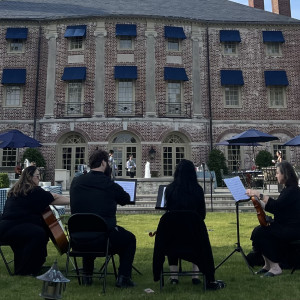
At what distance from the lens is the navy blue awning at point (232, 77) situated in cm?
2123

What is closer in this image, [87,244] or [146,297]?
[146,297]

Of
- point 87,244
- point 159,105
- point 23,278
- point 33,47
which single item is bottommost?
point 23,278

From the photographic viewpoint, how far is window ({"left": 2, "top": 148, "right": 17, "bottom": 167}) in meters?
20.7

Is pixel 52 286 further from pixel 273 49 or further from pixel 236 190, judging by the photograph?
pixel 273 49

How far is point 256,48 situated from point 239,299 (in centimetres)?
2105

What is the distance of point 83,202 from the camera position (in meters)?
4.38

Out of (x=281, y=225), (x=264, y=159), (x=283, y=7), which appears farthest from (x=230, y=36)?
(x=281, y=225)

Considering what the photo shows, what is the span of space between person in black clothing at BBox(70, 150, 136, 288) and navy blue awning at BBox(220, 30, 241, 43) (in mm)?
19605

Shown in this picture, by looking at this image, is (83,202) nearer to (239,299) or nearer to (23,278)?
(23,278)

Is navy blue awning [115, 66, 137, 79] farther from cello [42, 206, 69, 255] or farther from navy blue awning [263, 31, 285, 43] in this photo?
cello [42, 206, 69, 255]

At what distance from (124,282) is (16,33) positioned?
20.8m

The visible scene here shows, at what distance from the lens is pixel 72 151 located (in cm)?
2084

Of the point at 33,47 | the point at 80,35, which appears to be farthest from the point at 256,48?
the point at 33,47

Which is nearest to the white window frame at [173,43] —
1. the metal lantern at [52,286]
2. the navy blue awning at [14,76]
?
the navy blue awning at [14,76]
